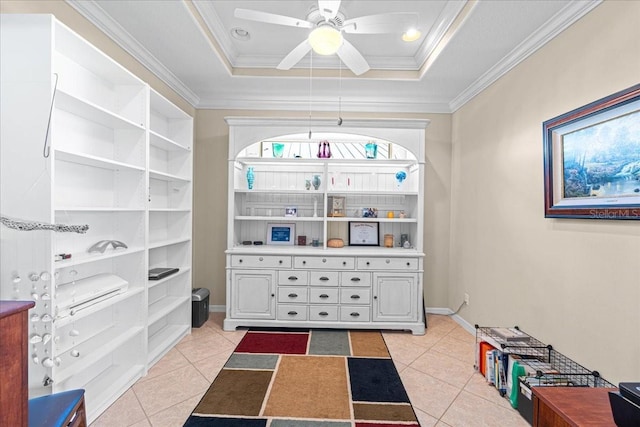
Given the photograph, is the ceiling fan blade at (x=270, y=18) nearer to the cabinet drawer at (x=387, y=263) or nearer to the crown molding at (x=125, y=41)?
the crown molding at (x=125, y=41)

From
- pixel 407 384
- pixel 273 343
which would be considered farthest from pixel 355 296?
pixel 407 384

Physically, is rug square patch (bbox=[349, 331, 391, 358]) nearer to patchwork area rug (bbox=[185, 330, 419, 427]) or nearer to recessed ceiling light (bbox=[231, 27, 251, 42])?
patchwork area rug (bbox=[185, 330, 419, 427])

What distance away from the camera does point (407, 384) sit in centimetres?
245

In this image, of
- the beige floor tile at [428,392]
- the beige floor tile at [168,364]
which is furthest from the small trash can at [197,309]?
the beige floor tile at [428,392]

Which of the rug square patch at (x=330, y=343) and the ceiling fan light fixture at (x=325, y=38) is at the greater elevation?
the ceiling fan light fixture at (x=325, y=38)

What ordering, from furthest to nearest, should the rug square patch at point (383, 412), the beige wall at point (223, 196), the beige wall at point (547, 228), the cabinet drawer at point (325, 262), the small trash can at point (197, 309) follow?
the beige wall at point (223, 196) → the small trash can at point (197, 309) → the cabinet drawer at point (325, 262) → the rug square patch at point (383, 412) → the beige wall at point (547, 228)

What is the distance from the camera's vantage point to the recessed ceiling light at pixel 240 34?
2.92 meters

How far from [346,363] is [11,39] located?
125 inches

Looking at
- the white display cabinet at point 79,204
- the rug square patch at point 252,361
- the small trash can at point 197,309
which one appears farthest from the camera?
the small trash can at point 197,309

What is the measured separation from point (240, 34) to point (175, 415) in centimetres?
327

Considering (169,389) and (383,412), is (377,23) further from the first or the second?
(169,389)

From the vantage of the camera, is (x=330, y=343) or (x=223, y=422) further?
(x=330, y=343)

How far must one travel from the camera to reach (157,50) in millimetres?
2895

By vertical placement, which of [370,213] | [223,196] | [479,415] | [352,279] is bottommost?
[479,415]
